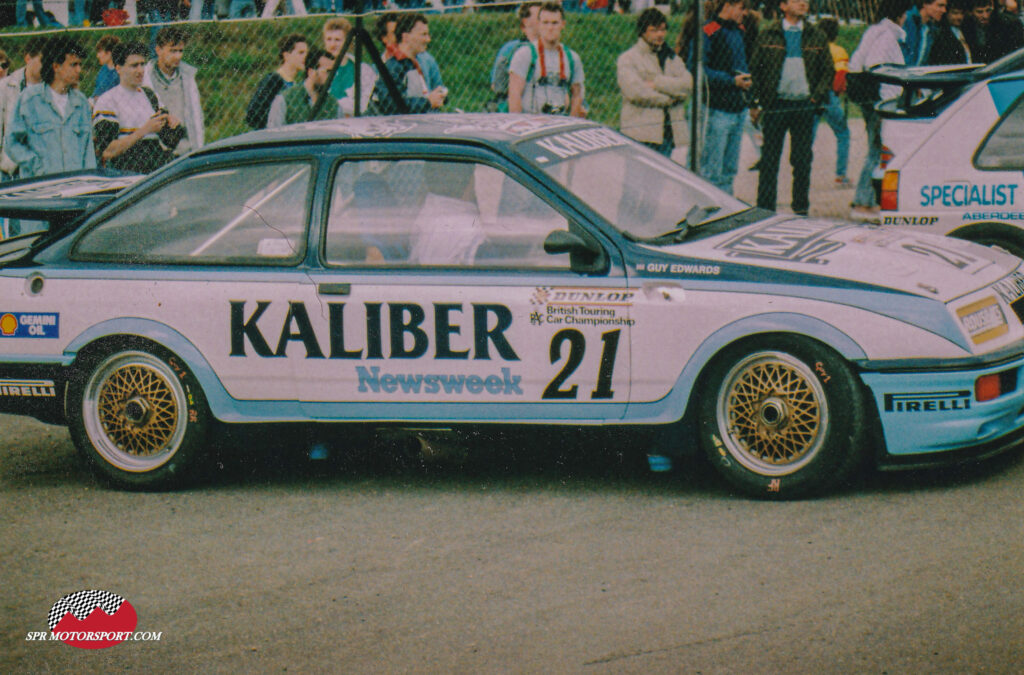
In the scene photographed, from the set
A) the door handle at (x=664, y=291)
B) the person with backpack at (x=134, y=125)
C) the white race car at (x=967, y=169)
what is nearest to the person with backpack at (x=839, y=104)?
the white race car at (x=967, y=169)

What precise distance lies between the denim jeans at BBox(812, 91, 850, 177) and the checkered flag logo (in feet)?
30.1

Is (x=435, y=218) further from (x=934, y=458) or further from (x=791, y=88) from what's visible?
(x=791, y=88)

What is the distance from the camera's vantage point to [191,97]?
10672 mm

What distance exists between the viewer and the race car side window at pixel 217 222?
6.07 m

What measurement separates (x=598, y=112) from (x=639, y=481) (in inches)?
354

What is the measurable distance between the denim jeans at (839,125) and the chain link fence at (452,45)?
405mm

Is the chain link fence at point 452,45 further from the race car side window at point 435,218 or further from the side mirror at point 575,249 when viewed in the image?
the side mirror at point 575,249

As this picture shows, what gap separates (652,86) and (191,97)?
11.8 feet

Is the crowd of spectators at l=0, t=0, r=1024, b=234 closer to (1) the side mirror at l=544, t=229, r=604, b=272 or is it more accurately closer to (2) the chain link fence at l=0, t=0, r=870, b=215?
(2) the chain link fence at l=0, t=0, r=870, b=215

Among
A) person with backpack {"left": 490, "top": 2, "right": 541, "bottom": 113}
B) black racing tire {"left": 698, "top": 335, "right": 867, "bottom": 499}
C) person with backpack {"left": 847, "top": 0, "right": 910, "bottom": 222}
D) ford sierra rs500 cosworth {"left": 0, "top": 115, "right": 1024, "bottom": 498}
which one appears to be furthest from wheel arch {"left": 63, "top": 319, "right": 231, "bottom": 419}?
person with backpack {"left": 847, "top": 0, "right": 910, "bottom": 222}

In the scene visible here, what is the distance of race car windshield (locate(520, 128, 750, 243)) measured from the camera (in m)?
5.92

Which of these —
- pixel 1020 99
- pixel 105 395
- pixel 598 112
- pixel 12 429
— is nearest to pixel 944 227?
pixel 1020 99

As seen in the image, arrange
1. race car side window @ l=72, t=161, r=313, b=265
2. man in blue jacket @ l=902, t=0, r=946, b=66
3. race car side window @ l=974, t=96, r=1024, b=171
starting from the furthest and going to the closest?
man in blue jacket @ l=902, t=0, r=946, b=66
race car side window @ l=974, t=96, r=1024, b=171
race car side window @ l=72, t=161, r=313, b=265

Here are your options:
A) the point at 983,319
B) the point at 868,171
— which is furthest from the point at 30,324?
the point at 868,171
